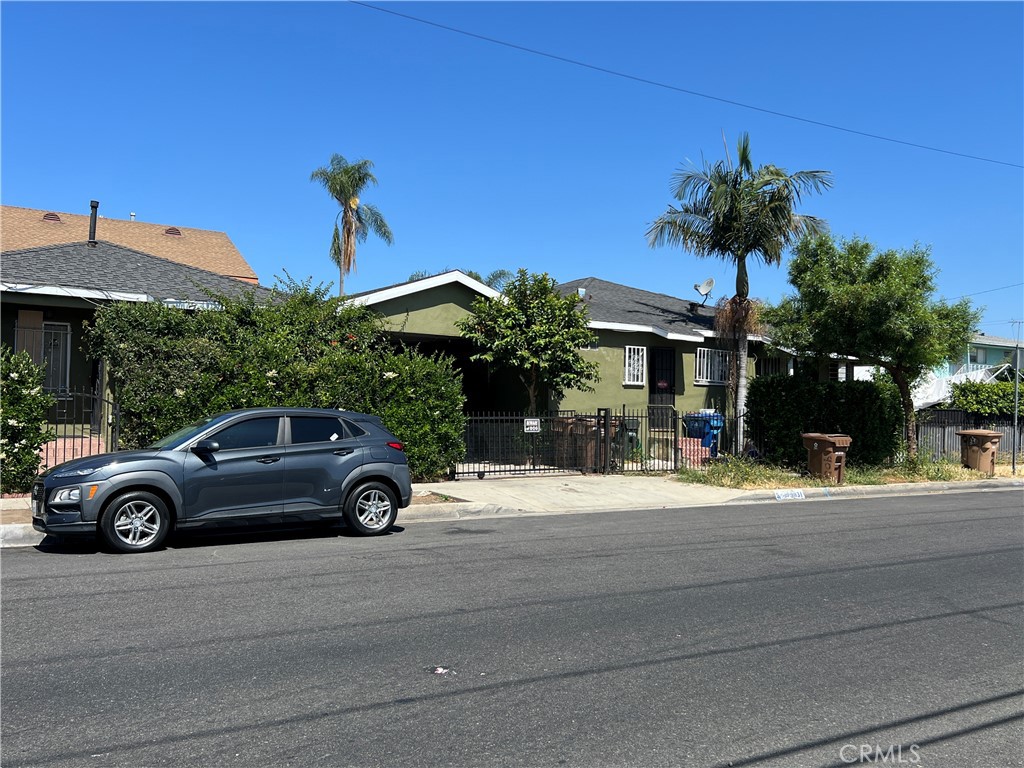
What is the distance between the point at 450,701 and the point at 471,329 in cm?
1575

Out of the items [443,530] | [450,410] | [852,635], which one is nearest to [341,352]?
[450,410]

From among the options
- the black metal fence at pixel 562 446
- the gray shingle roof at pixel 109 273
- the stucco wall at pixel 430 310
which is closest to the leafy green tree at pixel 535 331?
the stucco wall at pixel 430 310

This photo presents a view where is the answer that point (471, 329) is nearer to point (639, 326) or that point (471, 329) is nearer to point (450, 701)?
point (639, 326)

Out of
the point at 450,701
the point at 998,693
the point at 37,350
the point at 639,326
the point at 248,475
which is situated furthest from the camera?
the point at 639,326

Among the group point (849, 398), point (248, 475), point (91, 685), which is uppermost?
point (849, 398)

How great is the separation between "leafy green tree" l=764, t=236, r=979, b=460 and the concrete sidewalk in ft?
9.86

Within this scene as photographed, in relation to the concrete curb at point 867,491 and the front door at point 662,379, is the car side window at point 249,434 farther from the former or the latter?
the front door at point 662,379

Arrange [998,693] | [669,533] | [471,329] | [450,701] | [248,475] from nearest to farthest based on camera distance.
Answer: [450,701]
[998,693]
[248,475]
[669,533]
[471,329]

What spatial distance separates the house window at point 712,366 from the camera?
25.3 meters

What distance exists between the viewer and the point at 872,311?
17484 mm

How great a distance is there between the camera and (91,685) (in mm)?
4836

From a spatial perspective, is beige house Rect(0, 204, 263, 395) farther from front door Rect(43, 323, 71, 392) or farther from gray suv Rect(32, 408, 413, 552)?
gray suv Rect(32, 408, 413, 552)

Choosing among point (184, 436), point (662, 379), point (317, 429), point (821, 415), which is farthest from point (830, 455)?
point (184, 436)

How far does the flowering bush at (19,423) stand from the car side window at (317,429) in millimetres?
4931
